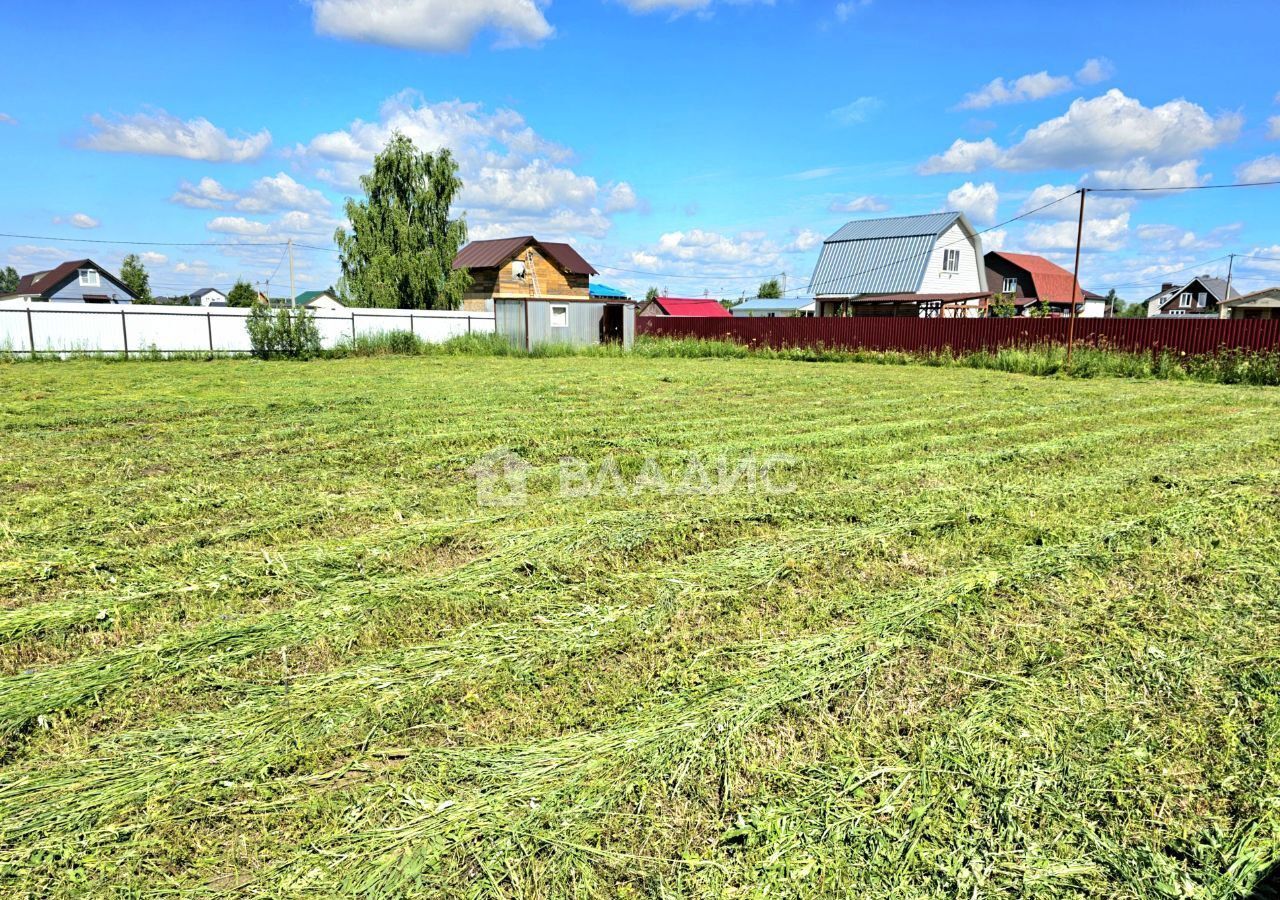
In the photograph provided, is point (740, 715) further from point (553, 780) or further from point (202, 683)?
point (202, 683)

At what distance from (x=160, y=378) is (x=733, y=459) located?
37.4 ft

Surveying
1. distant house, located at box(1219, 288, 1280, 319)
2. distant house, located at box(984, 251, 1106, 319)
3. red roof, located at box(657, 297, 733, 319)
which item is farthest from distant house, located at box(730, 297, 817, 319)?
distant house, located at box(1219, 288, 1280, 319)

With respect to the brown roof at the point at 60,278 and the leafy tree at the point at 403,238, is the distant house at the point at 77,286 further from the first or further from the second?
the leafy tree at the point at 403,238

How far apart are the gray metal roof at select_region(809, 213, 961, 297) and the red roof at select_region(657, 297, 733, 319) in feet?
55.7

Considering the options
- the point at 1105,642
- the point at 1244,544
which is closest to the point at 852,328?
the point at 1244,544

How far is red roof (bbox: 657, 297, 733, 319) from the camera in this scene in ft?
171

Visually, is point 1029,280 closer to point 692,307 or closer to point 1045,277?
point 1045,277

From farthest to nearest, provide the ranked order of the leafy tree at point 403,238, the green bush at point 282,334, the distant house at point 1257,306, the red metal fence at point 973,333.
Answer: the distant house at point 1257,306, the leafy tree at point 403,238, the green bush at point 282,334, the red metal fence at point 973,333

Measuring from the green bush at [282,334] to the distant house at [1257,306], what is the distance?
1728 inches

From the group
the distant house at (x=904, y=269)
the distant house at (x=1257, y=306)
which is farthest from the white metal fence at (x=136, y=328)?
the distant house at (x=1257, y=306)

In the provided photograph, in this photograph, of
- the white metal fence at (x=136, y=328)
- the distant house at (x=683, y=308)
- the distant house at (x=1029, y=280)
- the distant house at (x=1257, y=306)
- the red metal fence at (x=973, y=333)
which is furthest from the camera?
the distant house at (x=683, y=308)

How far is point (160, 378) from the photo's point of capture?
12.5 metres

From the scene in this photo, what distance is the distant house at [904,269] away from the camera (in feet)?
103

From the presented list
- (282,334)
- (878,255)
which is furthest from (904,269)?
(282,334)
